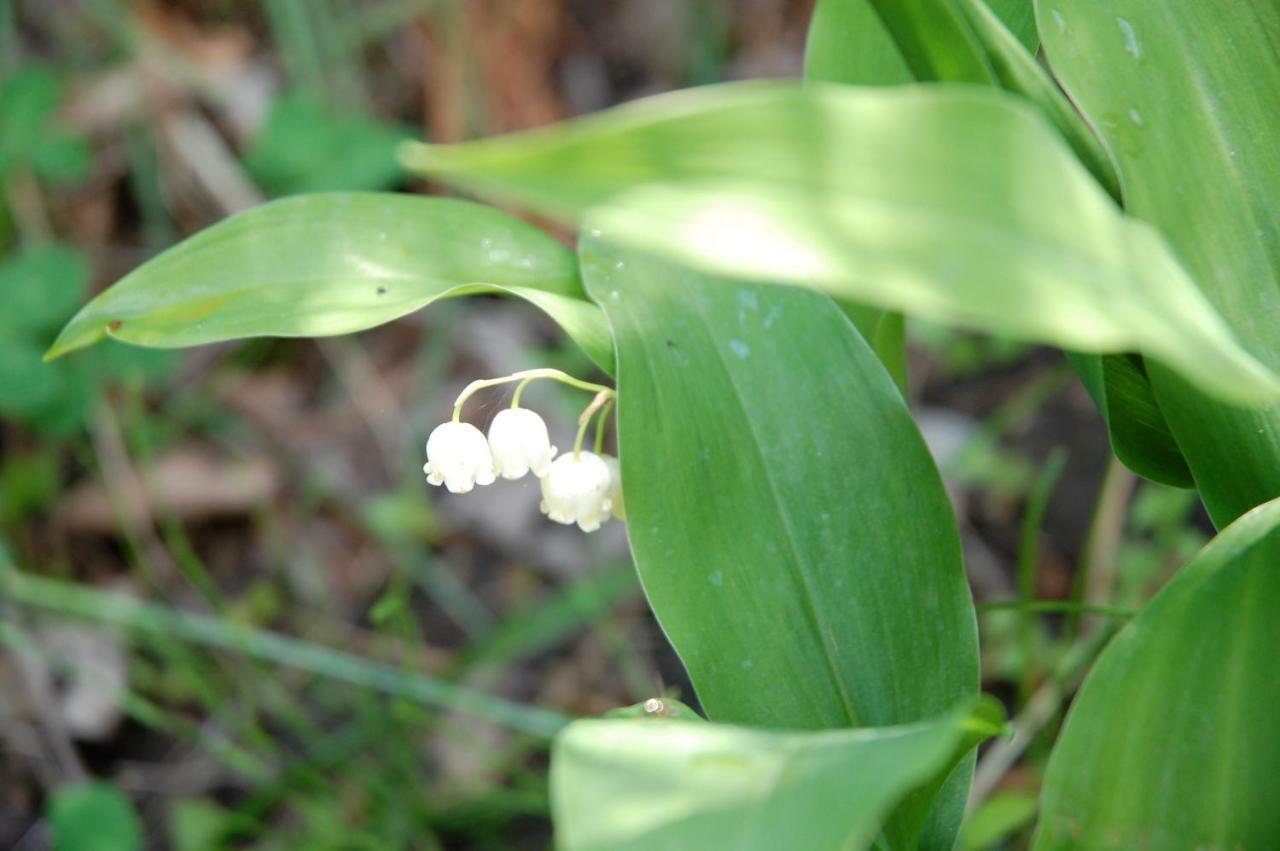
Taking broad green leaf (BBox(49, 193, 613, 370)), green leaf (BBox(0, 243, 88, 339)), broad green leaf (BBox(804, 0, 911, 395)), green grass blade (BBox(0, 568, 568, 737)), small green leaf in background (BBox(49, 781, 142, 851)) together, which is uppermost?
broad green leaf (BBox(804, 0, 911, 395))

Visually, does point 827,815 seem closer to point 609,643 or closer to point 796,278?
point 796,278

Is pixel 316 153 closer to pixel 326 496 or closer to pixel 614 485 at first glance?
pixel 326 496

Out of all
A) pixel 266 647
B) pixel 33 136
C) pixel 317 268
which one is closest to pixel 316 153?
pixel 33 136

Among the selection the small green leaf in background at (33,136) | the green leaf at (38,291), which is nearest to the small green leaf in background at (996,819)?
the green leaf at (38,291)

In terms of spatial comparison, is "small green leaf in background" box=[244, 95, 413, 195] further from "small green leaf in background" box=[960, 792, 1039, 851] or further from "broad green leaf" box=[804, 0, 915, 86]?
"small green leaf in background" box=[960, 792, 1039, 851]

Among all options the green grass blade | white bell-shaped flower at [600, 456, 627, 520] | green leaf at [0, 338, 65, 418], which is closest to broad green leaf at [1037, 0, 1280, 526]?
white bell-shaped flower at [600, 456, 627, 520]

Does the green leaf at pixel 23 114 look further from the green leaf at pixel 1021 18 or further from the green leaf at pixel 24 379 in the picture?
the green leaf at pixel 1021 18

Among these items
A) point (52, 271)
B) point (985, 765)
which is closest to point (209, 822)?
point (52, 271)
